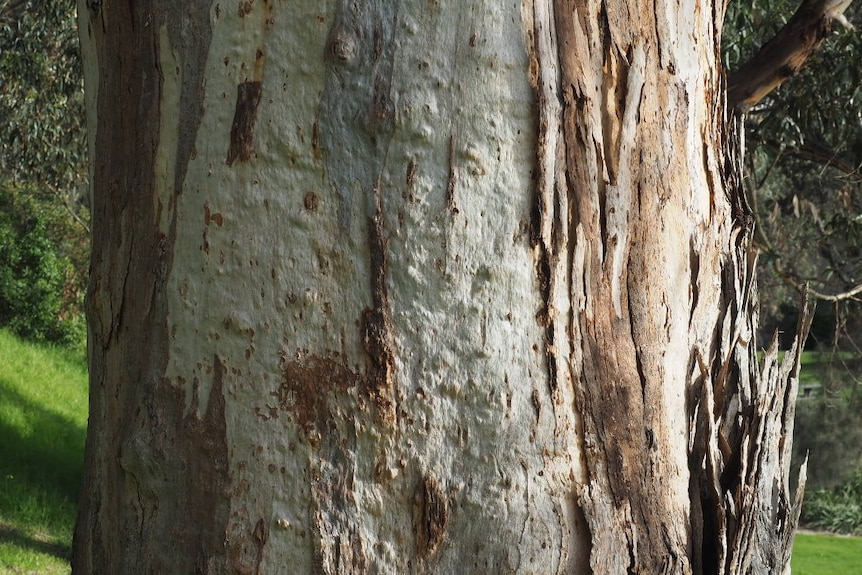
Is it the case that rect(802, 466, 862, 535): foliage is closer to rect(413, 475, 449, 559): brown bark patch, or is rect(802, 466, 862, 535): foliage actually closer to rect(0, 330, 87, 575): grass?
rect(0, 330, 87, 575): grass

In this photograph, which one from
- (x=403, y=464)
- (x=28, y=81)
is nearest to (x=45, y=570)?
(x=28, y=81)

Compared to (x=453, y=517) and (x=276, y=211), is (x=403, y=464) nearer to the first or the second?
(x=453, y=517)

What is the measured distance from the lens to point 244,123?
4.48 ft

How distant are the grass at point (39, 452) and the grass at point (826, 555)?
1147 cm

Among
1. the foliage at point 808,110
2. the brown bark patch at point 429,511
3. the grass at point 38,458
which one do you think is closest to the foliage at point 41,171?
the grass at point 38,458

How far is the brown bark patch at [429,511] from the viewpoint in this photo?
132cm

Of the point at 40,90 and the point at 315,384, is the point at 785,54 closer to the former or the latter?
the point at 315,384

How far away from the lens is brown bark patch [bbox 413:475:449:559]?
52.0 inches

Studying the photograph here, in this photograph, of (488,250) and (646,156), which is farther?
(646,156)

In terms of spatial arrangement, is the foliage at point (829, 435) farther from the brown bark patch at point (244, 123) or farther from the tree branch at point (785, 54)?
the brown bark patch at point (244, 123)

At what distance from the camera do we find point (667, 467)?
145cm

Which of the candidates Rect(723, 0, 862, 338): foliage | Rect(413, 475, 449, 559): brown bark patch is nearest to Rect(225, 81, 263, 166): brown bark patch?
Rect(413, 475, 449, 559): brown bark patch

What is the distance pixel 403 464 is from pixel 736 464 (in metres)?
0.59

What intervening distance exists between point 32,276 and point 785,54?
12000mm
